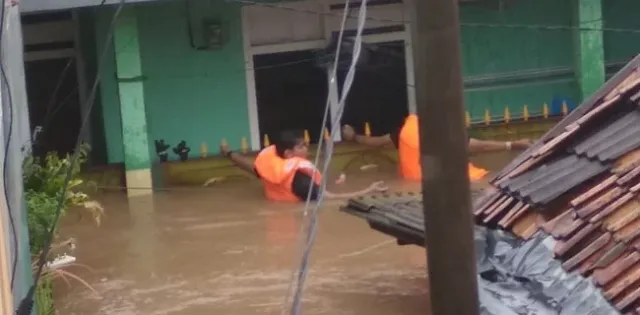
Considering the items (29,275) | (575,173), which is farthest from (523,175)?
(29,275)

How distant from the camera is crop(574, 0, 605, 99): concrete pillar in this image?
50.2ft

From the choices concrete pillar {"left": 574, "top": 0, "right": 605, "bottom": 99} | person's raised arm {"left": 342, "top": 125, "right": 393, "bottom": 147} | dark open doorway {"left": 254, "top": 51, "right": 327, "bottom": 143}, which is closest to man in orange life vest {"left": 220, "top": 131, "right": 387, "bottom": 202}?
person's raised arm {"left": 342, "top": 125, "right": 393, "bottom": 147}

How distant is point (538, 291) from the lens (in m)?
5.62

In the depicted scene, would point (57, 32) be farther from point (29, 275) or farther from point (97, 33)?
point (29, 275)

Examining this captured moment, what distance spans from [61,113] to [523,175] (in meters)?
11.0

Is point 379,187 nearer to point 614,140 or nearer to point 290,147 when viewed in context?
point 290,147

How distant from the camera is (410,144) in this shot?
13.6 metres

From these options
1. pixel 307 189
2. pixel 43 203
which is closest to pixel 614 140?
pixel 43 203

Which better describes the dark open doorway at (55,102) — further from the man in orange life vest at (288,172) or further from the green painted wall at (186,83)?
the man in orange life vest at (288,172)

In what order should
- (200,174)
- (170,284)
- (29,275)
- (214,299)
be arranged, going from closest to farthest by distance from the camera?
(29,275) → (214,299) → (170,284) → (200,174)

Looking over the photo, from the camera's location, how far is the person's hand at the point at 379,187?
13047 millimetres

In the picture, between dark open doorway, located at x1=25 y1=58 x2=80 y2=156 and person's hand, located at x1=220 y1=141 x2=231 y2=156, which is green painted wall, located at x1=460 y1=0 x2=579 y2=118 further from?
dark open doorway, located at x1=25 y1=58 x2=80 y2=156

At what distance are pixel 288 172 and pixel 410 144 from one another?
166cm

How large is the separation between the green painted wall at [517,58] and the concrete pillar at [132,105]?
483cm
